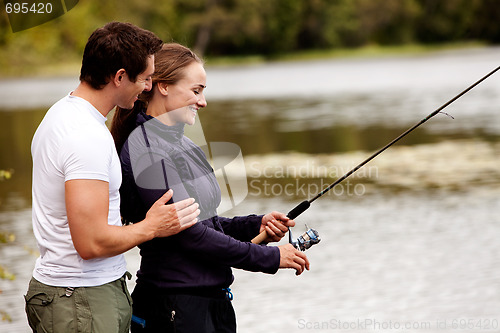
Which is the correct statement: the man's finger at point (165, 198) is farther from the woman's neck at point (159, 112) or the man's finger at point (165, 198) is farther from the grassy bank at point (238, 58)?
the grassy bank at point (238, 58)

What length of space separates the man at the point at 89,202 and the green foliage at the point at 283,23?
59.3 metres

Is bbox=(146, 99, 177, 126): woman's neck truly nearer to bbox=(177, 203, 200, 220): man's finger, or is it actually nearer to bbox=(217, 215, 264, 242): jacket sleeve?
bbox=(177, 203, 200, 220): man's finger

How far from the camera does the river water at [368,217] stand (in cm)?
588

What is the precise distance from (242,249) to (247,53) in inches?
2836

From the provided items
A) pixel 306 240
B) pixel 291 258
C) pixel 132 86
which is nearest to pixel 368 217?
pixel 306 240

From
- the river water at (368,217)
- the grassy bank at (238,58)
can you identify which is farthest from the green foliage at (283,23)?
the river water at (368,217)

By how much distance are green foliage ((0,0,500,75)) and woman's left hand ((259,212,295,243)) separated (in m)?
58.9

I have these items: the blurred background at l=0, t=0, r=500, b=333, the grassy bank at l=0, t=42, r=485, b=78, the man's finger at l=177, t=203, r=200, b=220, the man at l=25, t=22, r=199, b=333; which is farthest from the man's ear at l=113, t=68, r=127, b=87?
the grassy bank at l=0, t=42, r=485, b=78

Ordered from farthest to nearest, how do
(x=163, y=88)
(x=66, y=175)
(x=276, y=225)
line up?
(x=276, y=225) → (x=163, y=88) → (x=66, y=175)

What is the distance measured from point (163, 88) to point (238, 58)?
6842cm

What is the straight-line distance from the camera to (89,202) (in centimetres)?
221

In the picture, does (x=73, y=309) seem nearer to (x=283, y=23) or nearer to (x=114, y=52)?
(x=114, y=52)

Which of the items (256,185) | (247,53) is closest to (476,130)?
(256,185)

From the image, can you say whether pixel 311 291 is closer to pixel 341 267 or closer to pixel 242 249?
pixel 341 267
